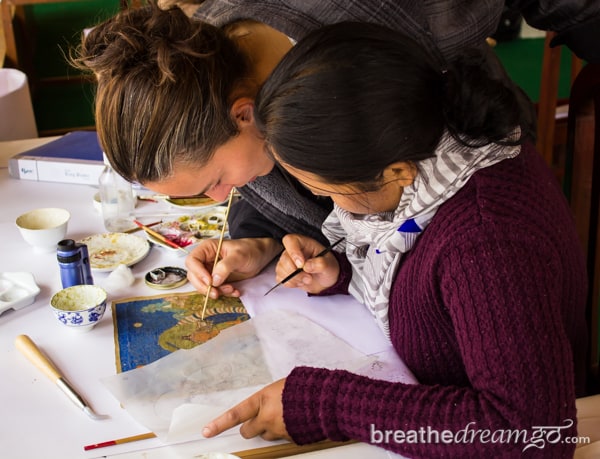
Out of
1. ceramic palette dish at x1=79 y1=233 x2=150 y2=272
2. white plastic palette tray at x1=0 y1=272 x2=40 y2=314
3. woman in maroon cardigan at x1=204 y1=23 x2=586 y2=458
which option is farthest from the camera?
ceramic palette dish at x1=79 y1=233 x2=150 y2=272

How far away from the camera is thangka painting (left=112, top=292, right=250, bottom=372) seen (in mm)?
1136

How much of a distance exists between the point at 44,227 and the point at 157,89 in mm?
618

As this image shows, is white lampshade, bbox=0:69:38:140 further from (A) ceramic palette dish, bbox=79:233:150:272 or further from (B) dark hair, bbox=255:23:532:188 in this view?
(B) dark hair, bbox=255:23:532:188

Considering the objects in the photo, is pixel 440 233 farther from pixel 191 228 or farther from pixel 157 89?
pixel 191 228

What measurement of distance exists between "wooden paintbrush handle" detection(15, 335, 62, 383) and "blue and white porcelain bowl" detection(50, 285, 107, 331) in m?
0.07

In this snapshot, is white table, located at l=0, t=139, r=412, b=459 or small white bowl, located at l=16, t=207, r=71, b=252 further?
small white bowl, located at l=16, t=207, r=71, b=252

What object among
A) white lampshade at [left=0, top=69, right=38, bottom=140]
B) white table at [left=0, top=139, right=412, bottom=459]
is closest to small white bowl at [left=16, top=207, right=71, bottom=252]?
white table at [left=0, top=139, right=412, bottom=459]

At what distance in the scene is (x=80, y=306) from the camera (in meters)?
1.23

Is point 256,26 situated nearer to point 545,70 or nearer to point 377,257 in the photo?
point 377,257

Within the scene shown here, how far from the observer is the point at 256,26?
48.9 inches

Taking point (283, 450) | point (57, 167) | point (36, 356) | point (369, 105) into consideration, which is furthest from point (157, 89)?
point (57, 167)

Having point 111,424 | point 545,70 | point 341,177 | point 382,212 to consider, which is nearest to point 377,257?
point 382,212

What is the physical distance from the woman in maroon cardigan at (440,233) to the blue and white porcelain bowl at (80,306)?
360 mm

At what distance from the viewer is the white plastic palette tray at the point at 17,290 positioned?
4.10 ft
